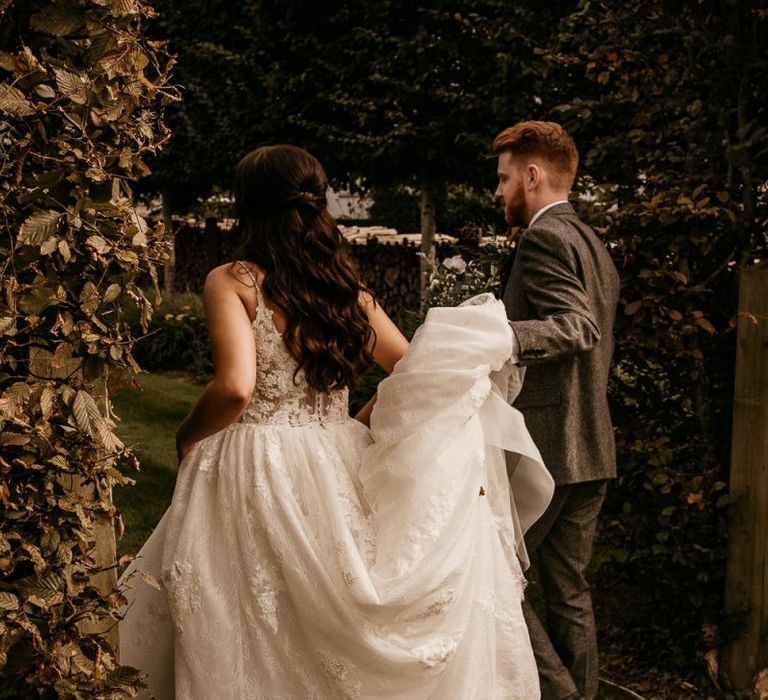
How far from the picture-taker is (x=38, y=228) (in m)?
2.10

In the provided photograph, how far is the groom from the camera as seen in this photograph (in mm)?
3432

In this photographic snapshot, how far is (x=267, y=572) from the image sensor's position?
2928 mm

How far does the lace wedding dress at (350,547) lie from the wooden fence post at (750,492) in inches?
41.1

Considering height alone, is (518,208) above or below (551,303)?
above

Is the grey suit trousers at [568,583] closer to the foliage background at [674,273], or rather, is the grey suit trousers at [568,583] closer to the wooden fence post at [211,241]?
the foliage background at [674,273]

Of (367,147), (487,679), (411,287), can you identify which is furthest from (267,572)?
(411,287)

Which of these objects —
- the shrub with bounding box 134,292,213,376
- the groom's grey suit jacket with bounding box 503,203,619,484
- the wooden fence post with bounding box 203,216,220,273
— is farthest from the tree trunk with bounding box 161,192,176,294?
the groom's grey suit jacket with bounding box 503,203,619,484

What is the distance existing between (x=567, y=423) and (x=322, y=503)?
3.19ft

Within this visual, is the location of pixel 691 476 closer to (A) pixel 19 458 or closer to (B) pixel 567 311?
(B) pixel 567 311

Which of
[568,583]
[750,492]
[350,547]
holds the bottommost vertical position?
[568,583]

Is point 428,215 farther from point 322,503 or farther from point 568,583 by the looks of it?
point 322,503

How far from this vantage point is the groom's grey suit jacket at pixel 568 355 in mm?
3357

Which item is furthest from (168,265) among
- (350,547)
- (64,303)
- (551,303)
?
(64,303)

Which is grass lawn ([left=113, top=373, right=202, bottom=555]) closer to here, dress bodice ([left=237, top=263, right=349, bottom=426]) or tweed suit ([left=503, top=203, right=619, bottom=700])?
dress bodice ([left=237, top=263, right=349, bottom=426])
